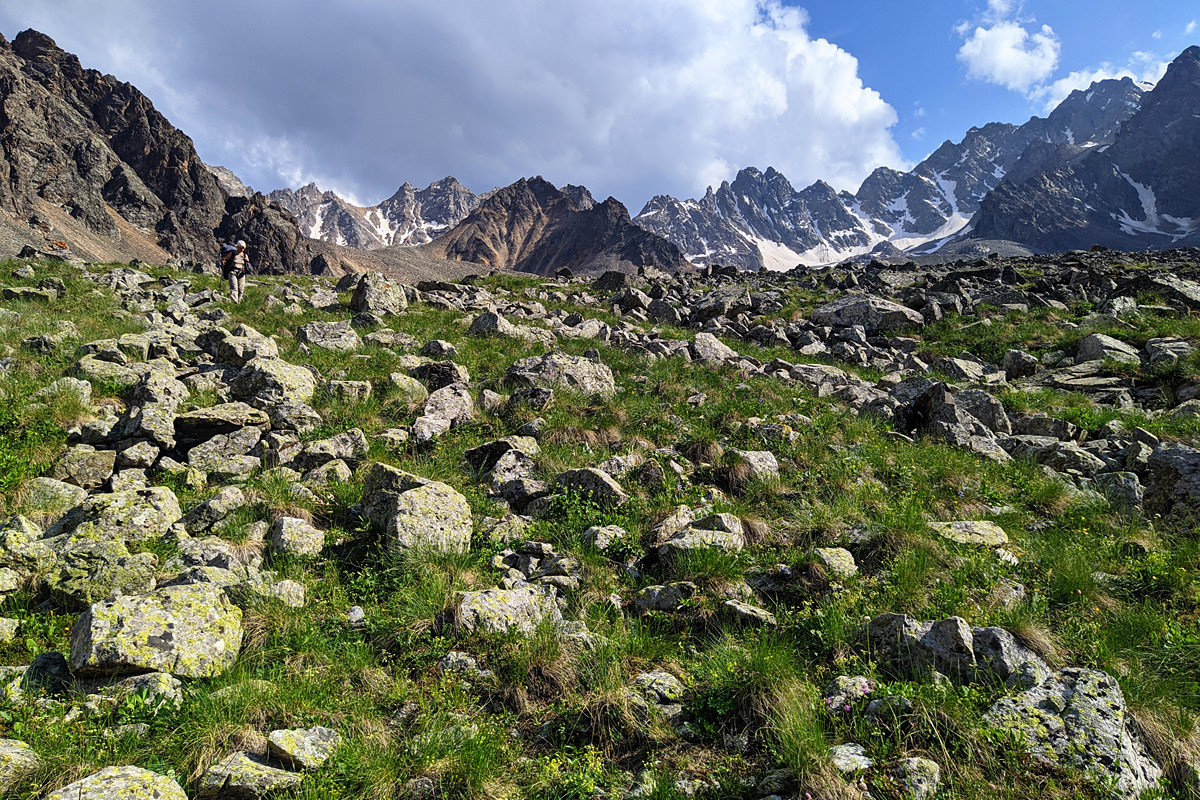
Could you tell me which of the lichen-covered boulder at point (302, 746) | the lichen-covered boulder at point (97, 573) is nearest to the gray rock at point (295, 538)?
the lichen-covered boulder at point (97, 573)

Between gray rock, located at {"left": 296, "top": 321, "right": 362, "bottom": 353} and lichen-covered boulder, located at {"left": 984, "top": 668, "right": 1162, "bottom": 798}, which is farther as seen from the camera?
gray rock, located at {"left": 296, "top": 321, "right": 362, "bottom": 353}

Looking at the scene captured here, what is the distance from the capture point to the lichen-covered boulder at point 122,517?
16.6 feet

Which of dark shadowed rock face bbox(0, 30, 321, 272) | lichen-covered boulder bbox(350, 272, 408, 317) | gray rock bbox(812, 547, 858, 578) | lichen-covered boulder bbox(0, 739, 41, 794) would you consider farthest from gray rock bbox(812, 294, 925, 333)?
dark shadowed rock face bbox(0, 30, 321, 272)

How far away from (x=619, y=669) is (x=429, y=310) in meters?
15.8

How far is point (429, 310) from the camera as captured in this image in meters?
17.8

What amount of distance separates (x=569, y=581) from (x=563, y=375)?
18.2ft

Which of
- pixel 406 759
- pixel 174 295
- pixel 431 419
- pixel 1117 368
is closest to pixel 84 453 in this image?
pixel 431 419

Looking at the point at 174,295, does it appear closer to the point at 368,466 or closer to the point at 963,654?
the point at 368,466

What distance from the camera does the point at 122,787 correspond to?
2.82 m

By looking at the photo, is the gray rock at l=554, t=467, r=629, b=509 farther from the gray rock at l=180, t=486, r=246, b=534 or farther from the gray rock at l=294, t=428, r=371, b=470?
the gray rock at l=180, t=486, r=246, b=534

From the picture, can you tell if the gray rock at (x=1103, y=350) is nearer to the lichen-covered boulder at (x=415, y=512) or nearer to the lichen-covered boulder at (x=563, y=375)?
the lichen-covered boulder at (x=563, y=375)

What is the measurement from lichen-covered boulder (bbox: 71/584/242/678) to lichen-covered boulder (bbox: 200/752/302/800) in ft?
3.26

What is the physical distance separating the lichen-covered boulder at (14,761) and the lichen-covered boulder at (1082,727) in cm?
576

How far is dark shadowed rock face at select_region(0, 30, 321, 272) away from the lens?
130 meters
